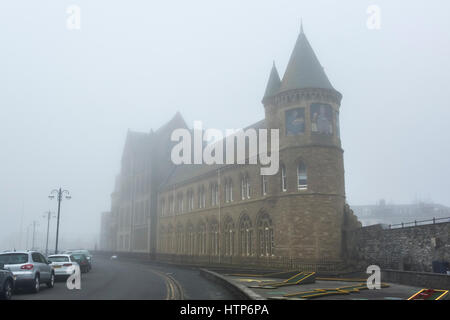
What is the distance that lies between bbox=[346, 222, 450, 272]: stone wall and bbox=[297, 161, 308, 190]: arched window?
484 cm

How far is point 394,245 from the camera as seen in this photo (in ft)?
92.3

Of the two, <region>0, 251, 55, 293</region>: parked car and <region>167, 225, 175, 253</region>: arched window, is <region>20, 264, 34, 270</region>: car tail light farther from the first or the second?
<region>167, 225, 175, 253</region>: arched window

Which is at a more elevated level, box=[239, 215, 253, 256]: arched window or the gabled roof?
the gabled roof

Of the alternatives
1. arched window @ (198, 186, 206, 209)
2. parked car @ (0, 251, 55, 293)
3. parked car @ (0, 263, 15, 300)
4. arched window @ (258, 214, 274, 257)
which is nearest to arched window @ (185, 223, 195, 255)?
arched window @ (198, 186, 206, 209)

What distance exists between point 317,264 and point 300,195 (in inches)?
217

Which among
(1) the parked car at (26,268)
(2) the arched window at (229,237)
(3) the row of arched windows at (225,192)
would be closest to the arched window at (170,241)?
(3) the row of arched windows at (225,192)

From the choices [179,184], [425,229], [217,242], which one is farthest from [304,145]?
[179,184]

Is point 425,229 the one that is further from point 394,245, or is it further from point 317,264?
point 317,264

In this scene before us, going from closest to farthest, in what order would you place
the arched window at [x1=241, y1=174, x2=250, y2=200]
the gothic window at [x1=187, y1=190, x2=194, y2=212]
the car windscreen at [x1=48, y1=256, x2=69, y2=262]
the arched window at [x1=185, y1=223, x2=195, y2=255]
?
the car windscreen at [x1=48, y1=256, x2=69, y2=262]
the arched window at [x1=241, y1=174, x2=250, y2=200]
the arched window at [x1=185, y1=223, x2=195, y2=255]
the gothic window at [x1=187, y1=190, x2=194, y2=212]

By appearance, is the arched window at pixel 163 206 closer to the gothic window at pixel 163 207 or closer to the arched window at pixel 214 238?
the gothic window at pixel 163 207

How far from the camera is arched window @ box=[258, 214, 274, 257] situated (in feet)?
120

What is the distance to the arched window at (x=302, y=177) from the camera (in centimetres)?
3375

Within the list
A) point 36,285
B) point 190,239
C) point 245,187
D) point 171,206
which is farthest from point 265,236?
point 171,206
